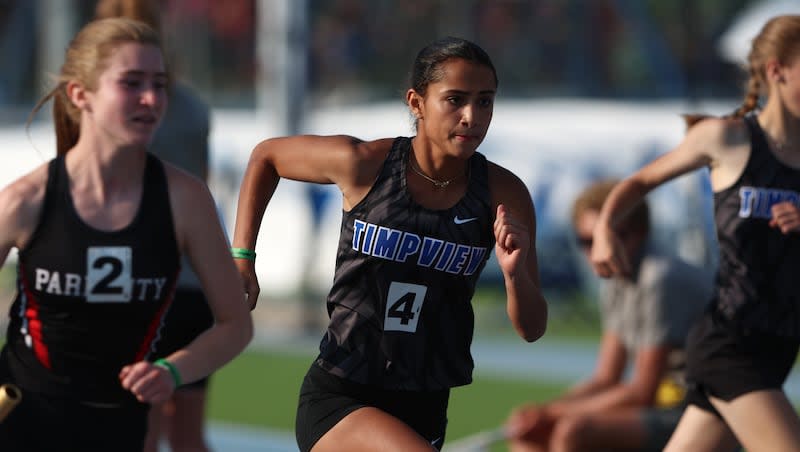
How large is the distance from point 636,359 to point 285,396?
5.31m

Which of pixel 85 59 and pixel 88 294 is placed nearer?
pixel 88 294

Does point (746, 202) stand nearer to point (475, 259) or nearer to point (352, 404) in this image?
point (475, 259)

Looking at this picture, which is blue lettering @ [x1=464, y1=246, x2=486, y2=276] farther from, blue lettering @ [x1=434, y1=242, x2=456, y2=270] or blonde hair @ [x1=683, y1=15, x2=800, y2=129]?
blonde hair @ [x1=683, y1=15, x2=800, y2=129]


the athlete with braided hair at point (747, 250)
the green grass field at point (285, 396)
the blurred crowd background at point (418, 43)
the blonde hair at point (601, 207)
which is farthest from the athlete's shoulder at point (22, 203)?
the blurred crowd background at point (418, 43)

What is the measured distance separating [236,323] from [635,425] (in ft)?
9.43

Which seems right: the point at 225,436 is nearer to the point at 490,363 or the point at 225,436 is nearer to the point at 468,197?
the point at 490,363

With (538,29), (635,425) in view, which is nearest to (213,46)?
(538,29)

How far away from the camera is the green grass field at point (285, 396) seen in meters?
11.0

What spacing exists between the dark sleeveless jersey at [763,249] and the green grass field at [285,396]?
4530mm

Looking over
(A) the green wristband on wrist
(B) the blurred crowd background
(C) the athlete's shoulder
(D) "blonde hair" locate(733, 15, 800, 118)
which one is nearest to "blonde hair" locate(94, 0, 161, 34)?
(A) the green wristband on wrist

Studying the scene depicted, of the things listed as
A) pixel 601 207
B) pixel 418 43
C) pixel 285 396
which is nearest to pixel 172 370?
pixel 601 207

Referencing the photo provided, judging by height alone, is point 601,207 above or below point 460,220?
above

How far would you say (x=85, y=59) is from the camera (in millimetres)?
4785

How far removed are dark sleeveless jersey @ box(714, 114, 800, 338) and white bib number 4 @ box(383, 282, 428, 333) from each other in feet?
4.73
